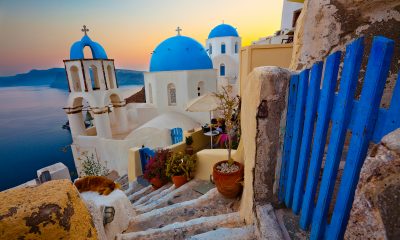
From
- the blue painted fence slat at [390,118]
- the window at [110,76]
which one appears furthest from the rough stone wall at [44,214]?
the window at [110,76]

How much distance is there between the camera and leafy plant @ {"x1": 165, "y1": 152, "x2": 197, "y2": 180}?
5.31 meters

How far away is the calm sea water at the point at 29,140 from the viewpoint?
22094mm

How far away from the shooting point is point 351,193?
1.05 metres

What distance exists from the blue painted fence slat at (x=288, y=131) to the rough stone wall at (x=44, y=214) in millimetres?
1663

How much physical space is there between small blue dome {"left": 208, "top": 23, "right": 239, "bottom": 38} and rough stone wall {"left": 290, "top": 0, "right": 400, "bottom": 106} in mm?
28413

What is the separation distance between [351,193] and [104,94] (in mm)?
14813

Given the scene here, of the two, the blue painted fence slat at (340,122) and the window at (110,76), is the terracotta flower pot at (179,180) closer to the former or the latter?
the blue painted fence slat at (340,122)

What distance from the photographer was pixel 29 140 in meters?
33.0

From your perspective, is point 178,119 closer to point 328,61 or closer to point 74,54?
point 74,54

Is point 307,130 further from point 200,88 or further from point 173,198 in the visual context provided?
point 200,88

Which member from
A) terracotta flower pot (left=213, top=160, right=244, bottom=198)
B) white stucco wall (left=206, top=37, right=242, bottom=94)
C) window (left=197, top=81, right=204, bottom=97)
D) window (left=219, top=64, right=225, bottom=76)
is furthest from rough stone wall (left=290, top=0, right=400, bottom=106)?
window (left=219, top=64, right=225, bottom=76)

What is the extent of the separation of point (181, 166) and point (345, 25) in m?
4.44

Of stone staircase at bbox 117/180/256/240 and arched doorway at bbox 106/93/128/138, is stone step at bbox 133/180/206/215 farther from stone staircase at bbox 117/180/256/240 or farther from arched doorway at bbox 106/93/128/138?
arched doorway at bbox 106/93/128/138

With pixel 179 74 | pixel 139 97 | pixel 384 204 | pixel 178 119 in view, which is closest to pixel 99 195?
pixel 384 204
